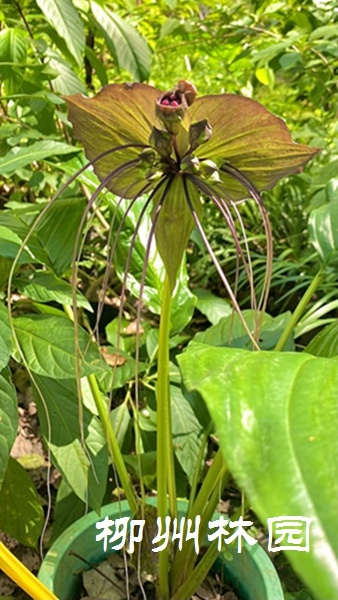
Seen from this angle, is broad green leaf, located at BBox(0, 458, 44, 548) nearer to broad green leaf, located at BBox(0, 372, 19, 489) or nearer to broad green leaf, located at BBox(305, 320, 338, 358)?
broad green leaf, located at BBox(0, 372, 19, 489)

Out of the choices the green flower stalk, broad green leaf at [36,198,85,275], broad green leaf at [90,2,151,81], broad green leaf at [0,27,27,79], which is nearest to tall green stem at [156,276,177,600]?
the green flower stalk

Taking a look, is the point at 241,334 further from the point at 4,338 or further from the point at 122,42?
the point at 122,42

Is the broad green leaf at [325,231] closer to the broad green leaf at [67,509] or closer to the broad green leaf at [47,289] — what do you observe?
the broad green leaf at [47,289]

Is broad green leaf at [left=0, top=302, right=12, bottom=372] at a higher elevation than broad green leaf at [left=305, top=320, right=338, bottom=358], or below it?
higher

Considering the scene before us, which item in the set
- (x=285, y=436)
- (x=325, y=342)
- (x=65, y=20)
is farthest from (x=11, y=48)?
(x=285, y=436)

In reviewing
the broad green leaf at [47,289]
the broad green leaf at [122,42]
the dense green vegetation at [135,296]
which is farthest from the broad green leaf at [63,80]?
the broad green leaf at [47,289]
